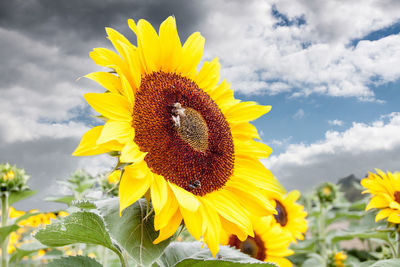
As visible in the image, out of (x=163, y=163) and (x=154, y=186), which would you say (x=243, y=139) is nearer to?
(x=163, y=163)

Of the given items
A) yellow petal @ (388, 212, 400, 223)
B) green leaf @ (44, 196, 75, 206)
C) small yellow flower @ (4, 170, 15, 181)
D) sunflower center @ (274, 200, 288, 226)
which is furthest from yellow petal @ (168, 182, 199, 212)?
green leaf @ (44, 196, 75, 206)

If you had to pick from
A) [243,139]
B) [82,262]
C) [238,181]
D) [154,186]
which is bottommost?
[82,262]

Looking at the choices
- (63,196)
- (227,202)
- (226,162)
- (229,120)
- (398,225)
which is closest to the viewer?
(227,202)

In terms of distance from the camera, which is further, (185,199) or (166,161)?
(166,161)

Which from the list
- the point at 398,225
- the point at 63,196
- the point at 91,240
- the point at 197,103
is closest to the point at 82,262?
the point at 91,240

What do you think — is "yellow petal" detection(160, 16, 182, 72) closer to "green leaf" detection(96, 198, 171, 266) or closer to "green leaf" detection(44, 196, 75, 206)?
"green leaf" detection(96, 198, 171, 266)

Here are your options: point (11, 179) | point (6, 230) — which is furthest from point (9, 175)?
point (6, 230)

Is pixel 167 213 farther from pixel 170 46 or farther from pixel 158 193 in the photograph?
pixel 170 46
